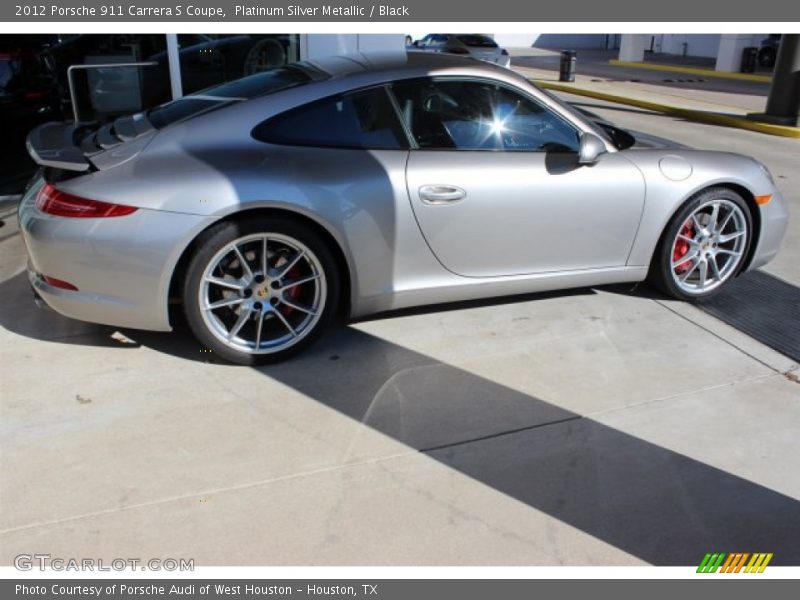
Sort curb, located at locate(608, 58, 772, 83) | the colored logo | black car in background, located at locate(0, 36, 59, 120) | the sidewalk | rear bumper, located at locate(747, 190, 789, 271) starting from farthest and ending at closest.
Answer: curb, located at locate(608, 58, 772, 83) < the sidewalk < black car in background, located at locate(0, 36, 59, 120) < rear bumper, located at locate(747, 190, 789, 271) < the colored logo

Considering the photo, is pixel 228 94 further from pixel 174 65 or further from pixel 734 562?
pixel 174 65

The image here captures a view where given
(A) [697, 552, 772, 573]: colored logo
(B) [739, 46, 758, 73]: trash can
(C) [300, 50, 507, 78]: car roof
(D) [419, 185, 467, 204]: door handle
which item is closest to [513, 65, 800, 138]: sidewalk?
(B) [739, 46, 758, 73]: trash can

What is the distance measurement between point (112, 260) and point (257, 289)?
26.8 inches

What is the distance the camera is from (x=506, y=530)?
2.61 meters

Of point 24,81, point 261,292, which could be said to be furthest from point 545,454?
point 24,81

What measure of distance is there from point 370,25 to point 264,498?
229 inches

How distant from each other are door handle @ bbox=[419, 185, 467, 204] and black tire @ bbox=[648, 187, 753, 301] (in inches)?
55.4

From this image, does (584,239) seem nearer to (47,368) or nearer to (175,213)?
(175,213)

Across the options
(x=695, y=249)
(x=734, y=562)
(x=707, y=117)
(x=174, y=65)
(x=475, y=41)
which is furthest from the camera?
(x=475, y=41)

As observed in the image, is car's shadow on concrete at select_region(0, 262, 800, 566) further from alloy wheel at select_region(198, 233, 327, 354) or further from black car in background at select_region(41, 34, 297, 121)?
black car in background at select_region(41, 34, 297, 121)

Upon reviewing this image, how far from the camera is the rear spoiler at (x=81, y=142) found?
3.47 m

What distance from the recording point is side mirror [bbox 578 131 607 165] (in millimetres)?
3857

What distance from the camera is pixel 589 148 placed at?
386 cm

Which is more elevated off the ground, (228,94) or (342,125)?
(228,94)
